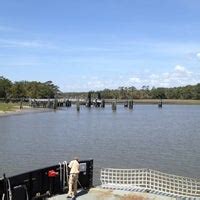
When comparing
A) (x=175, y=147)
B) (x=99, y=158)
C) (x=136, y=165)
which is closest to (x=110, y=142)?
(x=175, y=147)

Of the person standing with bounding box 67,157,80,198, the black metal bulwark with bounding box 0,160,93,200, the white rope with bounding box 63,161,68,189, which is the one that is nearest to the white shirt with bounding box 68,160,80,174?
the person standing with bounding box 67,157,80,198

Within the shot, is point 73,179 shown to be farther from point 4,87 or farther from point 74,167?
point 4,87

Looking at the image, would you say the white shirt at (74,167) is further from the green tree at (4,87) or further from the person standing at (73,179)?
the green tree at (4,87)

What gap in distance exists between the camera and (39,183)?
2152 cm

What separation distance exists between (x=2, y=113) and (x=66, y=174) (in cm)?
10224

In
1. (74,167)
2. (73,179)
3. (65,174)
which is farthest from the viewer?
(65,174)

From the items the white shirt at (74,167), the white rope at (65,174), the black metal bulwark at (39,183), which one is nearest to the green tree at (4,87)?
the black metal bulwark at (39,183)

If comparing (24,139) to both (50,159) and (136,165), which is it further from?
(136,165)

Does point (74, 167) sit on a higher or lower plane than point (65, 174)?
higher

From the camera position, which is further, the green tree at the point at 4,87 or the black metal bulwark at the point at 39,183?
the green tree at the point at 4,87

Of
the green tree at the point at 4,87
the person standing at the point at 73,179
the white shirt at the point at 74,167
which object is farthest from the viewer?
the green tree at the point at 4,87

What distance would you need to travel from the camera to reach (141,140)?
A: 6556cm

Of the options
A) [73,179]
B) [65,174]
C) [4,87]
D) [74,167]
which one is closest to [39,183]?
[73,179]

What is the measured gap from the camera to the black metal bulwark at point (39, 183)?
19.5 m
